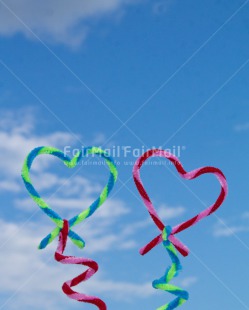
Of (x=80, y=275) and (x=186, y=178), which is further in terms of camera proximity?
(x=186, y=178)

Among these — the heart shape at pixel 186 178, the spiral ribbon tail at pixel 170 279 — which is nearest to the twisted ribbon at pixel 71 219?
the heart shape at pixel 186 178

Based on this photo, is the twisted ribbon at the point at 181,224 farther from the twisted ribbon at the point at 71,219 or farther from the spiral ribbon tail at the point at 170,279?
the twisted ribbon at the point at 71,219

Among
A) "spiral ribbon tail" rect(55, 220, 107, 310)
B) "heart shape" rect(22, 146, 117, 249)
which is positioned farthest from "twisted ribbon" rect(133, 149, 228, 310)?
"spiral ribbon tail" rect(55, 220, 107, 310)

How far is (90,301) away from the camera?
142 inches

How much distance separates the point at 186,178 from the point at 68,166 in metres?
0.79

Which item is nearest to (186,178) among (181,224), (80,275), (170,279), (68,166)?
(181,224)

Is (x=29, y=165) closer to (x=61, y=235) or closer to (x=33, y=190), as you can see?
(x=33, y=190)

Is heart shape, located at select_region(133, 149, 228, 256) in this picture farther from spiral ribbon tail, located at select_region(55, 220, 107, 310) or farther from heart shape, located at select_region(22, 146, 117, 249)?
spiral ribbon tail, located at select_region(55, 220, 107, 310)

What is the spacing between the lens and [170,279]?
12.2 feet

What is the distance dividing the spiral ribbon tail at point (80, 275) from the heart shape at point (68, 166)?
46 millimetres

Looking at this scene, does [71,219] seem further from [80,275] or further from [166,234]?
[166,234]

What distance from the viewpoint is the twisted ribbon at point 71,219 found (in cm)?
364

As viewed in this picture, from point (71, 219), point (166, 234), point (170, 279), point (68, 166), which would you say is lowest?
point (170, 279)

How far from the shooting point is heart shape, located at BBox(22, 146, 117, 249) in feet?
12.2
